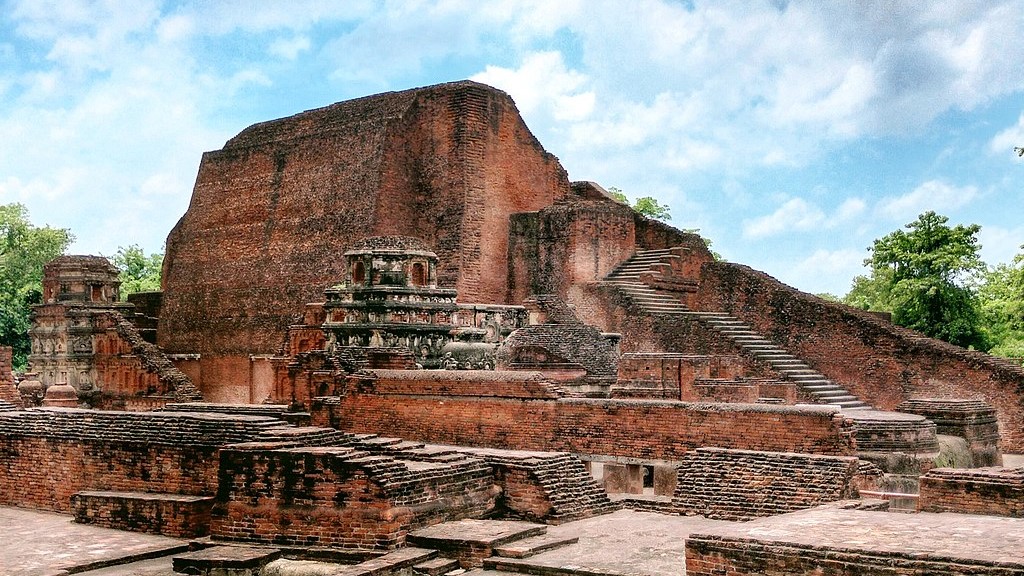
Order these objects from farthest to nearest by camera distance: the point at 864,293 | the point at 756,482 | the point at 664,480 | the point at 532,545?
the point at 864,293 → the point at 664,480 → the point at 756,482 → the point at 532,545

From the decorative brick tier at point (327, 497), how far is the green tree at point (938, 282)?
1499 cm

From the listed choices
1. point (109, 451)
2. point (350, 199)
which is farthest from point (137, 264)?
point (109, 451)

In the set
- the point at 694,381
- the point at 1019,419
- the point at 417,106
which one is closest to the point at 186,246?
the point at 417,106

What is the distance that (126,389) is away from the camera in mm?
23156

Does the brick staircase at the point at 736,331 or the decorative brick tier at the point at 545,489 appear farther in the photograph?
the brick staircase at the point at 736,331

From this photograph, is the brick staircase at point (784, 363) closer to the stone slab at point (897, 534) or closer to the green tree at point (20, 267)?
the stone slab at point (897, 534)

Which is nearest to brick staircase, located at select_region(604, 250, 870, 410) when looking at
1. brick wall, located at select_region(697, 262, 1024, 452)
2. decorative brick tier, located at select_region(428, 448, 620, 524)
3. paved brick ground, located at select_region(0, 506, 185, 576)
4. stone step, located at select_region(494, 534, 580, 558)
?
brick wall, located at select_region(697, 262, 1024, 452)

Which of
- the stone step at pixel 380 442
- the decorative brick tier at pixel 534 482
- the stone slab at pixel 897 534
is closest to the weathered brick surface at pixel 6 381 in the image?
the stone step at pixel 380 442

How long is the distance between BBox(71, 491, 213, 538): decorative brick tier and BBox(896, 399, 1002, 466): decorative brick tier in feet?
29.4

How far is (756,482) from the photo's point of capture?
9.11 meters

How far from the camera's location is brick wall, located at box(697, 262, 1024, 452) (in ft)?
51.9

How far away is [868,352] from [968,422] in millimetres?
4096

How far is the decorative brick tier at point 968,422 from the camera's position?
43.3ft

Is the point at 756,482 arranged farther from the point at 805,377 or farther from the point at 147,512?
the point at 805,377
